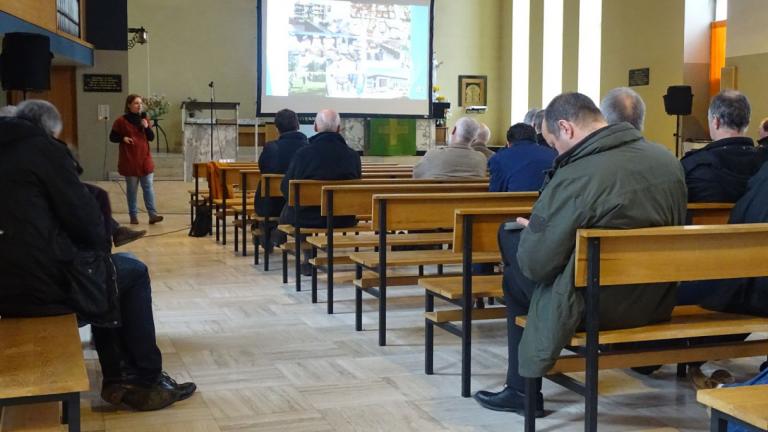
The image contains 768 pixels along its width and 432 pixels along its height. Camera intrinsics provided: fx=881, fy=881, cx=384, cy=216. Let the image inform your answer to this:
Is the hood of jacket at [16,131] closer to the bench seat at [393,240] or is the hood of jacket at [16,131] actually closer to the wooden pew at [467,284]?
the wooden pew at [467,284]

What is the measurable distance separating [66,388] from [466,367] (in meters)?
1.81

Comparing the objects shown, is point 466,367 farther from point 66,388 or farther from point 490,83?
point 490,83

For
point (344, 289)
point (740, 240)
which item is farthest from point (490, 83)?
point (740, 240)

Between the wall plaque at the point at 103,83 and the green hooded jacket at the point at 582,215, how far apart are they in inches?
422

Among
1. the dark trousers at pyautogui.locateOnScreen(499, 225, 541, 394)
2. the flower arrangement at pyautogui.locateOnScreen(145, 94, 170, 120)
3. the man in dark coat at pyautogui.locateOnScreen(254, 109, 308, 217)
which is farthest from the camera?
the flower arrangement at pyautogui.locateOnScreen(145, 94, 170, 120)

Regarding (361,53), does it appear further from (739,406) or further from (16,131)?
(739,406)

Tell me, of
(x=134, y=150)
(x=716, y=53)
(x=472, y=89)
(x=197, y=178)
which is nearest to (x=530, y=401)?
(x=197, y=178)

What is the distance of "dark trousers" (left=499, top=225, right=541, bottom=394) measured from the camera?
3.04m

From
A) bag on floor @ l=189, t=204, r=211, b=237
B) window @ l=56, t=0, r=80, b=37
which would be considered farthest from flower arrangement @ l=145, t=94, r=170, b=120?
bag on floor @ l=189, t=204, r=211, b=237

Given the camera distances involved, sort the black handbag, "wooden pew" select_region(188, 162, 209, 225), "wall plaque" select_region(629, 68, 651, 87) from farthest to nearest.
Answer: "wall plaque" select_region(629, 68, 651, 87) → "wooden pew" select_region(188, 162, 209, 225) → the black handbag

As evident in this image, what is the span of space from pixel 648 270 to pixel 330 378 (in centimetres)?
158

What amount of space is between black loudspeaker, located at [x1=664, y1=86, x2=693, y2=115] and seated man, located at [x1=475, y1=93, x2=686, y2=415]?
10.4 meters

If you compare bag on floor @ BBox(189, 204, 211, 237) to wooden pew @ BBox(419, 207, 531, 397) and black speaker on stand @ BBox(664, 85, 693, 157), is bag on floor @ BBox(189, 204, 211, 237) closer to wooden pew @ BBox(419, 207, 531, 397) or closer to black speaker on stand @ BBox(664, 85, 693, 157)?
wooden pew @ BBox(419, 207, 531, 397)

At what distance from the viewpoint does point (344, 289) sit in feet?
→ 19.6
